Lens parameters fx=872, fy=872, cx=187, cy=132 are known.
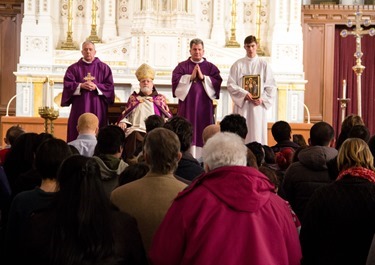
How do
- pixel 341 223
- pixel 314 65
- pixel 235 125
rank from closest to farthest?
pixel 341 223 < pixel 235 125 < pixel 314 65

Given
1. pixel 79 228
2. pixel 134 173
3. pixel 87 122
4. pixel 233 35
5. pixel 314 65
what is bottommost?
pixel 79 228

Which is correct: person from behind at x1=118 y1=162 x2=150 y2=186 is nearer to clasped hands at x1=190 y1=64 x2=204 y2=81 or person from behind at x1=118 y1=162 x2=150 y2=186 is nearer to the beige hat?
the beige hat

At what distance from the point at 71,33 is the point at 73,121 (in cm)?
445

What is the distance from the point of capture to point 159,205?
4.65 meters

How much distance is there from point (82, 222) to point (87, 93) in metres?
7.99

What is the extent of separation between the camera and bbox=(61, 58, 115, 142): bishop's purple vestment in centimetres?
1161

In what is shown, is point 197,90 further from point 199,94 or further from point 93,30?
point 93,30

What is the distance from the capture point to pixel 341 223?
474cm

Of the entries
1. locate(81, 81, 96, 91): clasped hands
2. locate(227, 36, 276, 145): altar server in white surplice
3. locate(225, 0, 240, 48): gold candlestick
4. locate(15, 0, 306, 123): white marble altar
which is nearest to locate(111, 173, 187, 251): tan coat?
locate(81, 81, 96, 91): clasped hands

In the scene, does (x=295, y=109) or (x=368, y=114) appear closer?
(x=295, y=109)

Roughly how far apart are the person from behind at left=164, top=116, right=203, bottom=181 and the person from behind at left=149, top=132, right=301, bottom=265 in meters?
1.74

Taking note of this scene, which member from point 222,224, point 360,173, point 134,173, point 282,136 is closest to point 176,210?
point 222,224

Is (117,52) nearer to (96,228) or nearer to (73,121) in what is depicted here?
(73,121)

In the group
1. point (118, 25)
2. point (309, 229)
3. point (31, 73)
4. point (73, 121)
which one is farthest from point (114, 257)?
point (118, 25)
